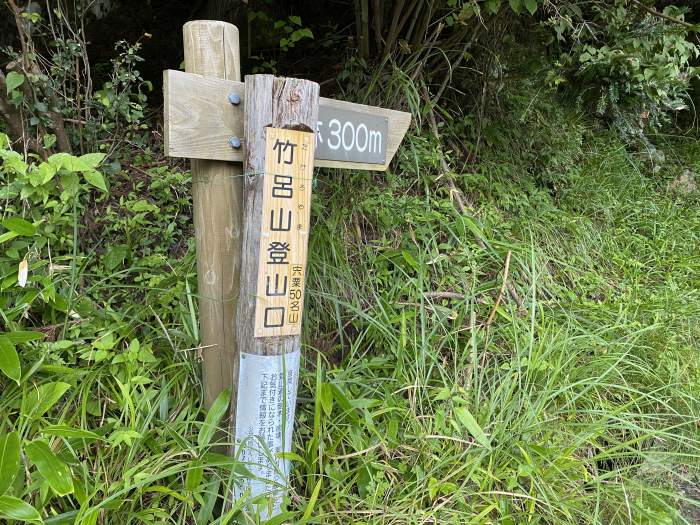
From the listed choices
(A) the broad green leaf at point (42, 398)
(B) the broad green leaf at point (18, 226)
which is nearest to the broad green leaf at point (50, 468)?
(A) the broad green leaf at point (42, 398)

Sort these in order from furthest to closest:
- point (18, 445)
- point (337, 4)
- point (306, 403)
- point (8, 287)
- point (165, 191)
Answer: point (337, 4) → point (165, 191) → point (306, 403) → point (8, 287) → point (18, 445)

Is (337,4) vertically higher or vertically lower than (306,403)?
higher

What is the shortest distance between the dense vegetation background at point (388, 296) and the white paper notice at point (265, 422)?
0.25 ft

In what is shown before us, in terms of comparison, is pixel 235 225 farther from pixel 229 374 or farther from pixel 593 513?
pixel 593 513

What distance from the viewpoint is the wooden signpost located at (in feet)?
3.76

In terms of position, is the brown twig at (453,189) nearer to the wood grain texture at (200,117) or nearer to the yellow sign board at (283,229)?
the yellow sign board at (283,229)

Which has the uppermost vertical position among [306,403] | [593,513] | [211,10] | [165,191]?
[211,10]

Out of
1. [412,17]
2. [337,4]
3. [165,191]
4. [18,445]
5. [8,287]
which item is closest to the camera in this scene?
[18,445]

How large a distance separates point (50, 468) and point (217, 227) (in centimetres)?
69

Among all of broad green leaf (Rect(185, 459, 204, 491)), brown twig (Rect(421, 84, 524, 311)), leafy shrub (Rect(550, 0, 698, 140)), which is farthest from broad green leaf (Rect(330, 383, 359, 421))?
leafy shrub (Rect(550, 0, 698, 140))

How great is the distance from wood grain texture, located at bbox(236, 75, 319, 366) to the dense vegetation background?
0.28 m

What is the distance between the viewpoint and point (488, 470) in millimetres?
1500

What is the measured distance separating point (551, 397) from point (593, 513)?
381 mm

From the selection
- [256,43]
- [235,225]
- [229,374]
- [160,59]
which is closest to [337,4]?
[256,43]
